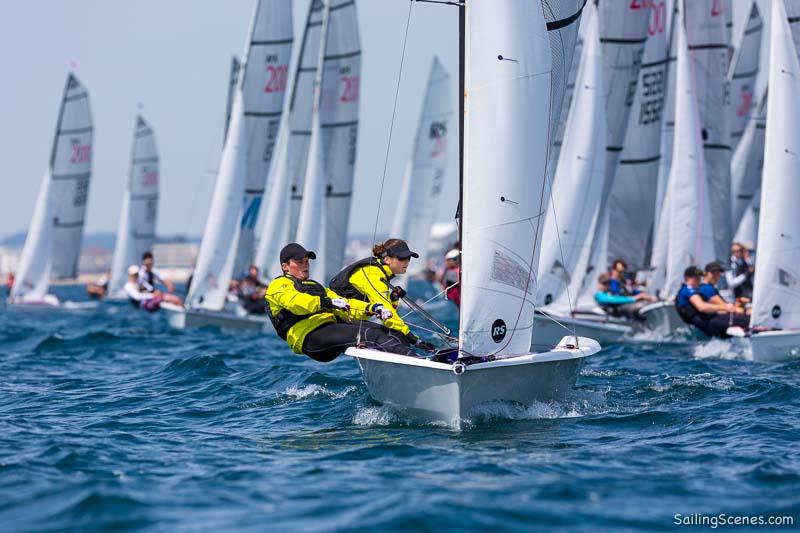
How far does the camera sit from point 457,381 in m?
7.25

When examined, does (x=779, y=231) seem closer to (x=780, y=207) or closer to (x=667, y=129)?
(x=780, y=207)

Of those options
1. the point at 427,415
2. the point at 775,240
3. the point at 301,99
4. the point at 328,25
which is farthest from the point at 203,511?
the point at 301,99

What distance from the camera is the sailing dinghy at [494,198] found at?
297 inches

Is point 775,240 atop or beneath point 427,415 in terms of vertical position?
atop

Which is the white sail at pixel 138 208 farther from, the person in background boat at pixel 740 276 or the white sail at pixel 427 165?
the person in background boat at pixel 740 276

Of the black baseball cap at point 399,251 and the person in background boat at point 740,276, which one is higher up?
the person in background boat at point 740,276

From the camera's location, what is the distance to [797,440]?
7.07 metres

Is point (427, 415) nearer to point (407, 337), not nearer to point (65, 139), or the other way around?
point (407, 337)

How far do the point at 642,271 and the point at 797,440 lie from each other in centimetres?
1427

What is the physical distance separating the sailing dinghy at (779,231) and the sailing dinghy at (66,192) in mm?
23072

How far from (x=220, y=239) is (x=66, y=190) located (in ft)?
43.7

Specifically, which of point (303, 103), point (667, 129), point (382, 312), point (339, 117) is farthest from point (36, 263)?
point (382, 312)

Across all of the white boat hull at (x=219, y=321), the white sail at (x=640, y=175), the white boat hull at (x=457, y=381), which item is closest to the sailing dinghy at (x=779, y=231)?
the white boat hull at (x=457, y=381)

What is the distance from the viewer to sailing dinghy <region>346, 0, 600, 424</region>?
24.8 feet
